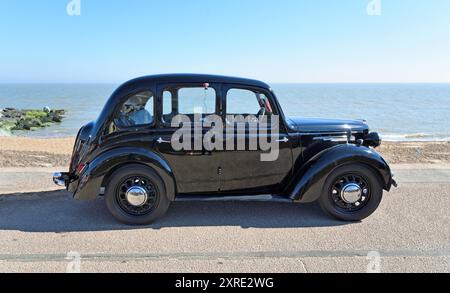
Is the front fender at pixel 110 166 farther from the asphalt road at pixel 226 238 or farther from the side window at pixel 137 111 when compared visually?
the asphalt road at pixel 226 238

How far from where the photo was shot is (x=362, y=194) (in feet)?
15.4

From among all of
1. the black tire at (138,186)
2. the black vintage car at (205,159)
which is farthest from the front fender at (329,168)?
the black tire at (138,186)

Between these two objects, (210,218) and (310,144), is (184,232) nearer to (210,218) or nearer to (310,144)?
(210,218)

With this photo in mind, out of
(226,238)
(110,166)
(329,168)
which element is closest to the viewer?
(226,238)

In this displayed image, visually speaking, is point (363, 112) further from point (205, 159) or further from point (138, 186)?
point (138, 186)

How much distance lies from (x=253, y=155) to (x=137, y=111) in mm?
1539

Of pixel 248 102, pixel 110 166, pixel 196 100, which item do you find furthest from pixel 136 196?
pixel 248 102

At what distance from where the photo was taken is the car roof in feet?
15.1

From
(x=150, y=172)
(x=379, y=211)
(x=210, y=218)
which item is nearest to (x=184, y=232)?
(x=210, y=218)

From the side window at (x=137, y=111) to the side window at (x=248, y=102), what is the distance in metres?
0.96

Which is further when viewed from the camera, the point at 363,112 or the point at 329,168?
the point at 363,112

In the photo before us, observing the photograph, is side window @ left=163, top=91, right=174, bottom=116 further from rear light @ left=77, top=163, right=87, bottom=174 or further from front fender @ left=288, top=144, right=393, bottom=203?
front fender @ left=288, top=144, right=393, bottom=203

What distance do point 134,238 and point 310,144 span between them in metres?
2.45
